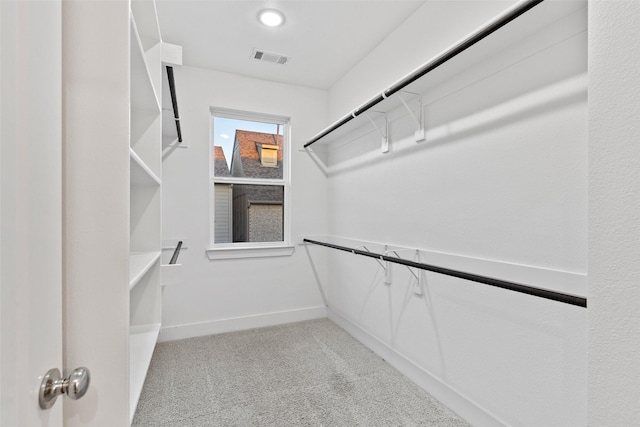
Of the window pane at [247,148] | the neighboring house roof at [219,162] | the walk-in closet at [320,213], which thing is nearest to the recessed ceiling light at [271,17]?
the walk-in closet at [320,213]

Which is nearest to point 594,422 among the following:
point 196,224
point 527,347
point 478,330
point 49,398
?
point 527,347

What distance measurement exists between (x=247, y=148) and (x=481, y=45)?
93.5 inches

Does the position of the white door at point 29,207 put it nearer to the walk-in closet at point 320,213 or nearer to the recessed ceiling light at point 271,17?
the walk-in closet at point 320,213

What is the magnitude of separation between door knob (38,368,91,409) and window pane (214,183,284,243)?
8.64ft

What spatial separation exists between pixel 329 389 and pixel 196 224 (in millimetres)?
1834

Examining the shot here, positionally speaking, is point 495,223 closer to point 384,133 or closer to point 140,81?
point 384,133

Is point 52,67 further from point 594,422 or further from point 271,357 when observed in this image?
point 271,357

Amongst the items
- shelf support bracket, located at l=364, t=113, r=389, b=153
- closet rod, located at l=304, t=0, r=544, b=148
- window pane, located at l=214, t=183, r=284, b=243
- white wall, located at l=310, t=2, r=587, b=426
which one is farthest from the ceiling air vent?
window pane, located at l=214, t=183, r=284, b=243

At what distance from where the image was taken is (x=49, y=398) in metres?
0.54

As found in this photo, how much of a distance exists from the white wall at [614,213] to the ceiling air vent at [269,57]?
2374 mm

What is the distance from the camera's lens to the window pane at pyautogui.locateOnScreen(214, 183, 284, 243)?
3182 mm

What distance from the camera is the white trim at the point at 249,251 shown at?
3033 mm

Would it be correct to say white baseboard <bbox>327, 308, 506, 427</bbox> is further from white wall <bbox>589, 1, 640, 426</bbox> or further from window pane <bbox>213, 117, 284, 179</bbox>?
window pane <bbox>213, 117, 284, 179</bbox>

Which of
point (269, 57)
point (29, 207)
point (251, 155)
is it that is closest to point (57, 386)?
point (29, 207)
